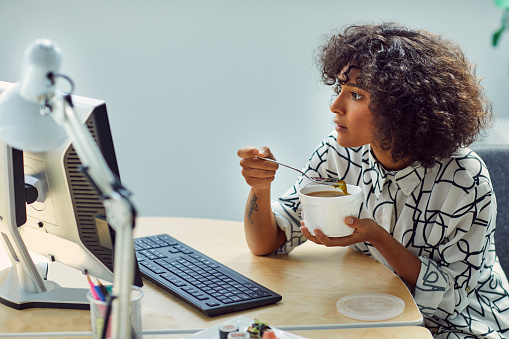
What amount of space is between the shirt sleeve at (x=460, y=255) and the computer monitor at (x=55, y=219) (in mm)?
610

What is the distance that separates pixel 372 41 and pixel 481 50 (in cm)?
131

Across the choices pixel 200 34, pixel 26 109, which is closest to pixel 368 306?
pixel 26 109

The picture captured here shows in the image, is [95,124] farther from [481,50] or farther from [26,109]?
[481,50]

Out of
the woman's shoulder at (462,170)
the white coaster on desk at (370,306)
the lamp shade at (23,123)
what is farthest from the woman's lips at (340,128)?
the lamp shade at (23,123)

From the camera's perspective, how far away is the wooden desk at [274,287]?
1.04m

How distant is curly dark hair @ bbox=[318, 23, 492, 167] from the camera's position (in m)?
1.32

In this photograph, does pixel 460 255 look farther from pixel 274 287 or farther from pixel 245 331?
pixel 245 331

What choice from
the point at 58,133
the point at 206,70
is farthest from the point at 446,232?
the point at 206,70

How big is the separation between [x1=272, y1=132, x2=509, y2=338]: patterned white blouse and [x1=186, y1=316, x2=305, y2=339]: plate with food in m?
0.43

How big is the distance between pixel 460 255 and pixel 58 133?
902mm

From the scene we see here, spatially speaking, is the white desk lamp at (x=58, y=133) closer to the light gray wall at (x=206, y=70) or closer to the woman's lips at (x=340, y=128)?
the woman's lips at (x=340, y=128)

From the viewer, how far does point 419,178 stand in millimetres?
1373

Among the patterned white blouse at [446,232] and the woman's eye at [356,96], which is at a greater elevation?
the woman's eye at [356,96]

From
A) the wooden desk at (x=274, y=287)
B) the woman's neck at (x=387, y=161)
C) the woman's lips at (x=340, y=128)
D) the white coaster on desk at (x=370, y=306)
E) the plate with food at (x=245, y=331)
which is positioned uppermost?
the woman's lips at (x=340, y=128)
